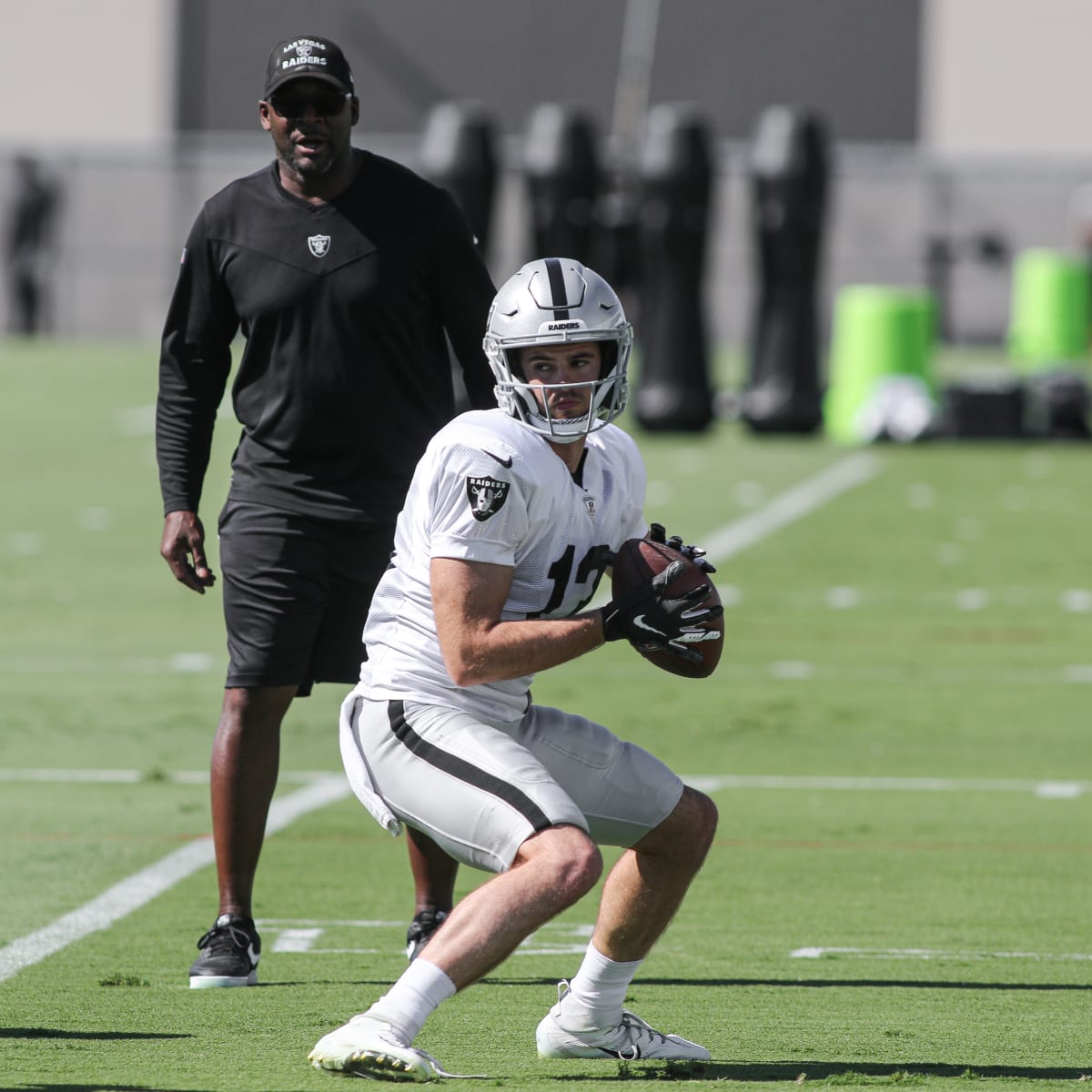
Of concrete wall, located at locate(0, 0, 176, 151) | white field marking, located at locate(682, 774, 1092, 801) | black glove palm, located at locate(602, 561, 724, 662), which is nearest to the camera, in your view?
black glove palm, located at locate(602, 561, 724, 662)

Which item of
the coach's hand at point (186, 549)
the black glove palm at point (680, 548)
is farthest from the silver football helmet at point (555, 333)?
the coach's hand at point (186, 549)

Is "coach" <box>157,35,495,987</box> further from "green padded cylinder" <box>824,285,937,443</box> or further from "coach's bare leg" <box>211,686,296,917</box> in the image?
"green padded cylinder" <box>824,285,937,443</box>

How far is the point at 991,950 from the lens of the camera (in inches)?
244

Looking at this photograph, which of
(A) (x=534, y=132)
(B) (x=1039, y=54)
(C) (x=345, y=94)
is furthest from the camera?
(B) (x=1039, y=54)

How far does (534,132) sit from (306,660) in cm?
1802

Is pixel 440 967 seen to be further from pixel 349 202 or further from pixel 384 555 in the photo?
pixel 349 202

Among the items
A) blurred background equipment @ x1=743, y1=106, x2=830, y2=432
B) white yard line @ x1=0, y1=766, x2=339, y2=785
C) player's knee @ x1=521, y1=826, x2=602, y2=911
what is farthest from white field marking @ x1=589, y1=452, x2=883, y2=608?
player's knee @ x1=521, y1=826, x2=602, y2=911

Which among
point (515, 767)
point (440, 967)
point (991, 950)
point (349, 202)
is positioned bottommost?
point (991, 950)

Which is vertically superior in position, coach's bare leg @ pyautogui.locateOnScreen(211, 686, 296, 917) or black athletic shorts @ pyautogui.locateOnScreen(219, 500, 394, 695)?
black athletic shorts @ pyautogui.locateOnScreen(219, 500, 394, 695)

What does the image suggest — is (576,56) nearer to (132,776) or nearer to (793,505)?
(793,505)

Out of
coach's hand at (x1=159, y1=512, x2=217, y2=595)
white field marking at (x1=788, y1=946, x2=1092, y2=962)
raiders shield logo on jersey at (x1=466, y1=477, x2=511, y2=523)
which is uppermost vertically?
raiders shield logo on jersey at (x1=466, y1=477, x2=511, y2=523)

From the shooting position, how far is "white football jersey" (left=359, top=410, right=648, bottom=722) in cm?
470

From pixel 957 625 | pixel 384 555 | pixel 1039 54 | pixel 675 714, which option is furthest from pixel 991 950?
pixel 1039 54

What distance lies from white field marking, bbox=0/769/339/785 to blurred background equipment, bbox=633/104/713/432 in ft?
46.2
